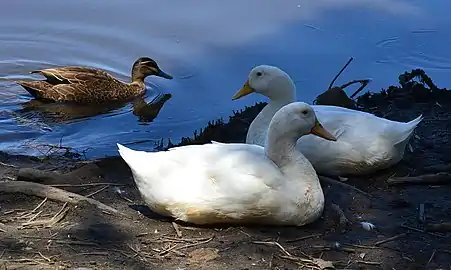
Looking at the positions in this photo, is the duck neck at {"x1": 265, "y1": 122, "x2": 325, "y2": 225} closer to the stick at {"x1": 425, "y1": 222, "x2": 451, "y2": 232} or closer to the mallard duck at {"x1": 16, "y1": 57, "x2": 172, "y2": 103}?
the stick at {"x1": 425, "y1": 222, "x2": 451, "y2": 232}

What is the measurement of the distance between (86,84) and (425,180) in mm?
5246

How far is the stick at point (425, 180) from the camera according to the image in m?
6.44

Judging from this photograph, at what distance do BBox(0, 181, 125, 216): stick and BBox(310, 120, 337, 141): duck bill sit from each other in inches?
61.3

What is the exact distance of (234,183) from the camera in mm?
5484

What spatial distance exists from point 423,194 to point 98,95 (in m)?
5.35

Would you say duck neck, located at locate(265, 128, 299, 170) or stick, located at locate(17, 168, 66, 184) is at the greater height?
duck neck, located at locate(265, 128, 299, 170)

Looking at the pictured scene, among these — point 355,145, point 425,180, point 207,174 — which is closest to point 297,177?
point 207,174

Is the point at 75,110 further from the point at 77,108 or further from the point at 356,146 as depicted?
the point at 356,146

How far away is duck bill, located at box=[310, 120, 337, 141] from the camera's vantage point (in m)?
6.14

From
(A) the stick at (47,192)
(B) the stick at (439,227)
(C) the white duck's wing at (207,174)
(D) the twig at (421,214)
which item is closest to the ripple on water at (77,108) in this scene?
(A) the stick at (47,192)

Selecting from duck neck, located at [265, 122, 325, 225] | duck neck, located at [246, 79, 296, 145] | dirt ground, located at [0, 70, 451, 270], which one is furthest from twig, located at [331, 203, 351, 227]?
duck neck, located at [246, 79, 296, 145]

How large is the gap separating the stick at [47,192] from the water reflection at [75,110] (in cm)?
350

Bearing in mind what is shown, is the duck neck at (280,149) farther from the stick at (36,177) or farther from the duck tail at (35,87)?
the duck tail at (35,87)

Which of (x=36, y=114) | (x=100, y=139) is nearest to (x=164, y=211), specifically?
(x=100, y=139)
